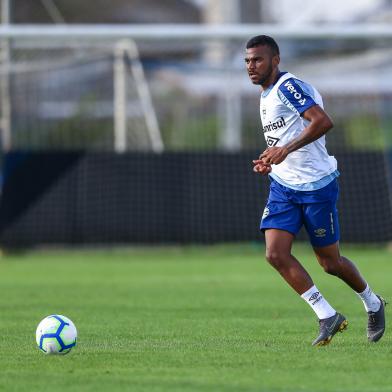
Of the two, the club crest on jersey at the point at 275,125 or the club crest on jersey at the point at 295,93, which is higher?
the club crest on jersey at the point at 295,93

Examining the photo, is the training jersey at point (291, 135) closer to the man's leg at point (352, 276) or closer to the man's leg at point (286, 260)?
the man's leg at point (286, 260)

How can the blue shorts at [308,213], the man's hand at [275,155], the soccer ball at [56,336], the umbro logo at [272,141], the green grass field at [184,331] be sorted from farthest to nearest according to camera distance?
the umbro logo at [272,141]
the blue shorts at [308,213]
the man's hand at [275,155]
the soccer ball at [56,336]
the green grass field at [184,331]

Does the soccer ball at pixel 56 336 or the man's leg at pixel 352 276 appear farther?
the man's leg at pixel 352 276

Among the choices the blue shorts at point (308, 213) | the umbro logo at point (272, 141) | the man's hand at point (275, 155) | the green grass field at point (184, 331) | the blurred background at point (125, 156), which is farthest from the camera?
the blurred background at point (125, 156)

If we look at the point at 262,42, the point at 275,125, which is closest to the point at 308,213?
the point at 275,125

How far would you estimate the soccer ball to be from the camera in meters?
8.02

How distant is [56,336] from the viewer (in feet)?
26.3

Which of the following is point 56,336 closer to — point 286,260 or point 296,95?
point 286,260

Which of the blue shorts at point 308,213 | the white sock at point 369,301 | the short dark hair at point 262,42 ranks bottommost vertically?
the white sock at point 369,301

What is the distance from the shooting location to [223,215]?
69.9 feet

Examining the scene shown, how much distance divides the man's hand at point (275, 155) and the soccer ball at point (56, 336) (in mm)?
1914

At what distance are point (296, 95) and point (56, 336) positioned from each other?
2.57 metres

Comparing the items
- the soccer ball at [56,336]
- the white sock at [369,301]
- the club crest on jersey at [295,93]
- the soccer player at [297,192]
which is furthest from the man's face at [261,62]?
the soccer ball at [56,336]

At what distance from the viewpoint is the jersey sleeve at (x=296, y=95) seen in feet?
27.9
